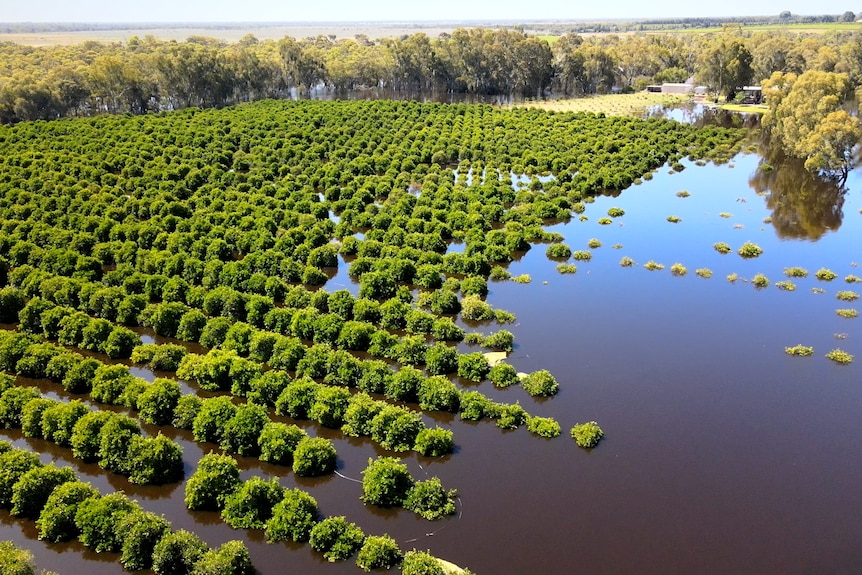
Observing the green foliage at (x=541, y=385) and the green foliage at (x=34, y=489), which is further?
the green foliage at (x=541, y=385)

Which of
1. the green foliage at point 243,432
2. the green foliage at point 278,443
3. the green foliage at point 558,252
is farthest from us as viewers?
the green foliage at point 558,252

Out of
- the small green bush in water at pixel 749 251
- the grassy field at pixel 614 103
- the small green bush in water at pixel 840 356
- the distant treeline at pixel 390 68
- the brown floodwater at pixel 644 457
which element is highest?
the distant treeline at pixel 390 68

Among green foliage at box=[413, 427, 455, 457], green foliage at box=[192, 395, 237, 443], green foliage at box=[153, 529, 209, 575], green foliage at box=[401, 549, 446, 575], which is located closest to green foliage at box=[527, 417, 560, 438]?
green foliage at box=[413, 427, 455, 457]

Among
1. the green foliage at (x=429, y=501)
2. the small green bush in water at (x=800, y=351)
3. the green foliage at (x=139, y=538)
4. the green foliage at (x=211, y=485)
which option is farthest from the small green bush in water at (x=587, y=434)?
the green foliage at (x=139, y=538)

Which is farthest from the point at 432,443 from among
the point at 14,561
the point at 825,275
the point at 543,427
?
the point at 825,275

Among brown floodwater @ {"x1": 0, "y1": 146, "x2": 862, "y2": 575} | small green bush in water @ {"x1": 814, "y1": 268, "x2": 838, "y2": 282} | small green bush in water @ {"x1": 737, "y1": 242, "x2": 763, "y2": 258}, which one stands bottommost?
brown floodwater @ {"x1": 0, "y1": 146, "x2": 862, "y2": 575}

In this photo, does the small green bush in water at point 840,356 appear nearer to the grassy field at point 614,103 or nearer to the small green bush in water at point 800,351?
the small green bush in water at point 800,351

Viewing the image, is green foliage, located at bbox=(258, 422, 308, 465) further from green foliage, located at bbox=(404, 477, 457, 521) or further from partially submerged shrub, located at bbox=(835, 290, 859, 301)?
partially submerged shrub, located at bbox=(835, 290, 859, 301)

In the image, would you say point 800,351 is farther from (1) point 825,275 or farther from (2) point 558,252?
(2) point 558,252
